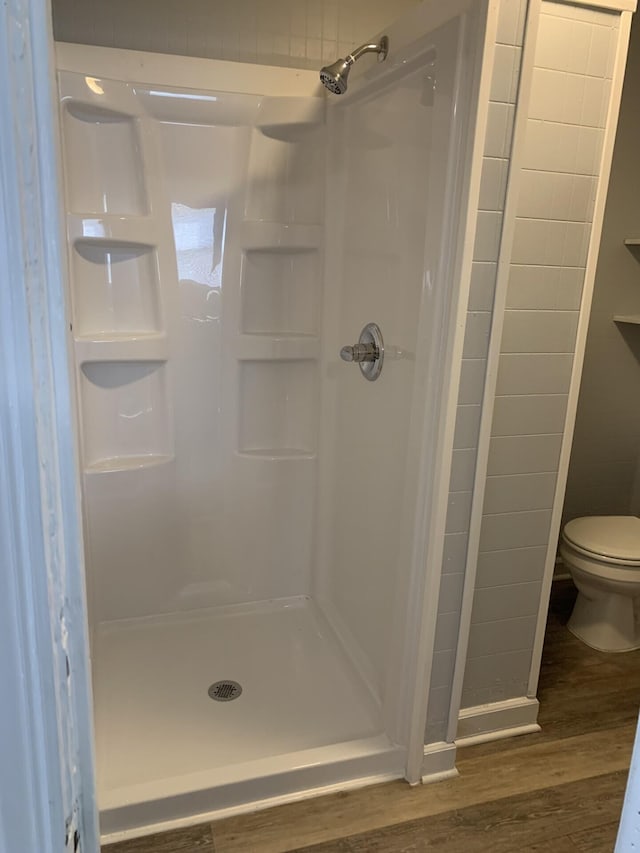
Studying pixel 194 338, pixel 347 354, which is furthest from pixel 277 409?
pixel 347 354

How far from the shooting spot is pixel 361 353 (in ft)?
6.13

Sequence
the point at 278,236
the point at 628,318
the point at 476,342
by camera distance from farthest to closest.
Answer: the point at 628,318 → the point at 278,236 → the point at 476,342

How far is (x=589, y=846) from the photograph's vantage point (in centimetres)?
156

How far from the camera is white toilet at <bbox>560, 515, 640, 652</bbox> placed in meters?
2.20

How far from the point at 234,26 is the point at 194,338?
898 mm

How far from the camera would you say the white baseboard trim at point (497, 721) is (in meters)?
1.86

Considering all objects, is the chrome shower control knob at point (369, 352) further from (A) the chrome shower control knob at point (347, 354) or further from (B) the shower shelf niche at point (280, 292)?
(B) the shower shelf niche at point (280, 292)

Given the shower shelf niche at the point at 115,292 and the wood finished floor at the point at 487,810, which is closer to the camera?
the wood finished floor at the point at 487,810

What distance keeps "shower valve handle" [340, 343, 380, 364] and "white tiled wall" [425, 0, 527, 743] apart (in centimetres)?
38

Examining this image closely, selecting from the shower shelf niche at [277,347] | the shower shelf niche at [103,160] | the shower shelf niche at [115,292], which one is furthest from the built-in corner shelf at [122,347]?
the shower shelf niche at [103,160]

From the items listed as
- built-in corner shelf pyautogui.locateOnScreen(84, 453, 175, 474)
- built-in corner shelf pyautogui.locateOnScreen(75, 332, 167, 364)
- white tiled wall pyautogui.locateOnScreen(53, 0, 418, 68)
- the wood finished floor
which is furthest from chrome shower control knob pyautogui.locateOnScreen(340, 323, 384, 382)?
the wood finished floor

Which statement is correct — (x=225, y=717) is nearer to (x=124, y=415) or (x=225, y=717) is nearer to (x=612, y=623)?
(x=124, y=415)

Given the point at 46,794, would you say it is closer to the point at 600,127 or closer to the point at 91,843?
the point at 91,843

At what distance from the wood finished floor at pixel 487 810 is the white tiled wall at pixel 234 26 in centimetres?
202
